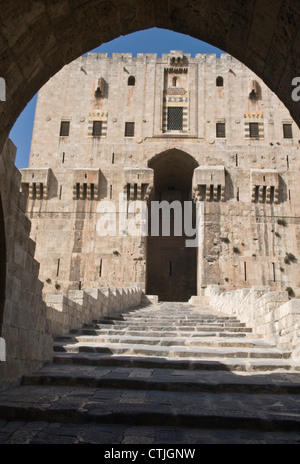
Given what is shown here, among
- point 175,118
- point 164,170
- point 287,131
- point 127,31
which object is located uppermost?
point 175,118

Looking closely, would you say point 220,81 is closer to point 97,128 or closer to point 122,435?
point 97,128

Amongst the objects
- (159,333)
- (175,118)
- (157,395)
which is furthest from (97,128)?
(157,395)

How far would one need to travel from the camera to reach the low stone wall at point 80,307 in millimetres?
8648

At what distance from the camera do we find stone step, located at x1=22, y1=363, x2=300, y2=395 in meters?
5.29

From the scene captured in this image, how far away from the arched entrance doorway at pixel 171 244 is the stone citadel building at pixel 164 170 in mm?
81

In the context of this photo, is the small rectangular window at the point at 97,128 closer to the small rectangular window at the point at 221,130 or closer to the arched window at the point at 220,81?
the small rectangular window at the point at 221,130

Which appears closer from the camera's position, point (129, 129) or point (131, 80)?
point (129, 129)

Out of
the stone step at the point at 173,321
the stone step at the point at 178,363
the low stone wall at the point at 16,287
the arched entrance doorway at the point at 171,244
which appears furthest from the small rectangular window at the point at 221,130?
the low stone wall at the point at 16,287

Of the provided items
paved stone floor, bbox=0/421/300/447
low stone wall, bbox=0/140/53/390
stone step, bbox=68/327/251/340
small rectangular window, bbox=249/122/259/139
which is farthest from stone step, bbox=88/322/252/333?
small rectangular window, bbox=249/122/259/139

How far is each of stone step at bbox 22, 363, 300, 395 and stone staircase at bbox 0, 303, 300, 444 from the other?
1cm

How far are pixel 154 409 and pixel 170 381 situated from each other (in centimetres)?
114

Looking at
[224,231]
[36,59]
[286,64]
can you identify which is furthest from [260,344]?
[224,231]

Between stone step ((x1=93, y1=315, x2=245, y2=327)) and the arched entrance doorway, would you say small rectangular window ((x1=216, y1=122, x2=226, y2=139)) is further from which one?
stone step ((x1=93, y1=315, x2=245, y2=327))

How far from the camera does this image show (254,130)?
936 inches
